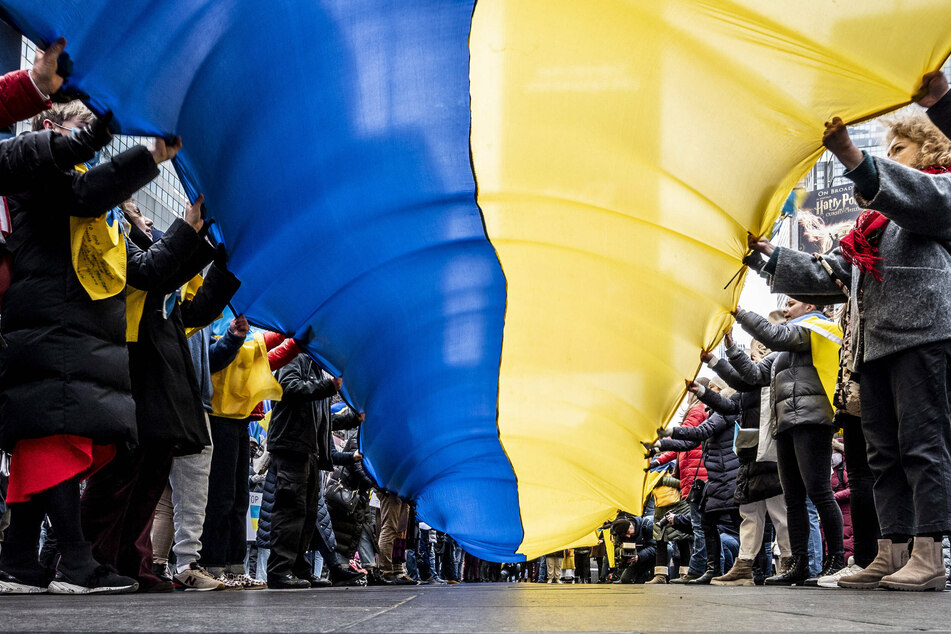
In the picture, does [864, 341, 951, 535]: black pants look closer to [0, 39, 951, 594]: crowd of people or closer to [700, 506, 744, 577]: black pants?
[0, 39, 951, 594]: crowd of people

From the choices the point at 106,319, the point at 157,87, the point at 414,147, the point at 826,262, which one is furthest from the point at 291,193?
the point at 826,262

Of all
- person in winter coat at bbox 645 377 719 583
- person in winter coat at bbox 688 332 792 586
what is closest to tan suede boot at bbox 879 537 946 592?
person in winter coat at bbox 688 332 792 586

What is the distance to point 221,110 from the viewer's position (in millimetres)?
3998

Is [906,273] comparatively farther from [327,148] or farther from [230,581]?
[230,581]

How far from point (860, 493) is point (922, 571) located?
116cm

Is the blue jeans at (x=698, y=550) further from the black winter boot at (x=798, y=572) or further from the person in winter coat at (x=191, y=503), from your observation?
the person in winter coat at (x=191, y=503)

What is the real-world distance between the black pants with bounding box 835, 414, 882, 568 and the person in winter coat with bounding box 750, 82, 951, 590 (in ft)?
2.11

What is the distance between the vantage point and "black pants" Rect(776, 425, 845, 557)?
5160 mm

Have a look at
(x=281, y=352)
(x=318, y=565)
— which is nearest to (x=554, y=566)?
(x=318, y=565)

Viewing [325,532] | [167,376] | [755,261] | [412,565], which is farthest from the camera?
[412,565]

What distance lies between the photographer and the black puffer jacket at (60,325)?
323cm

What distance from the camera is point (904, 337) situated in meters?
3.71

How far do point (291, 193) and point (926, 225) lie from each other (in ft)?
10.2

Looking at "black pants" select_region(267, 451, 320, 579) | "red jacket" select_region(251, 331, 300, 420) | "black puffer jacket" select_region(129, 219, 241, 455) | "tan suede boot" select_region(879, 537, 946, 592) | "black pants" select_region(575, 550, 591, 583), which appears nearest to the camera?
"tan suede boot" select_region(879, 537, 946, 592)
